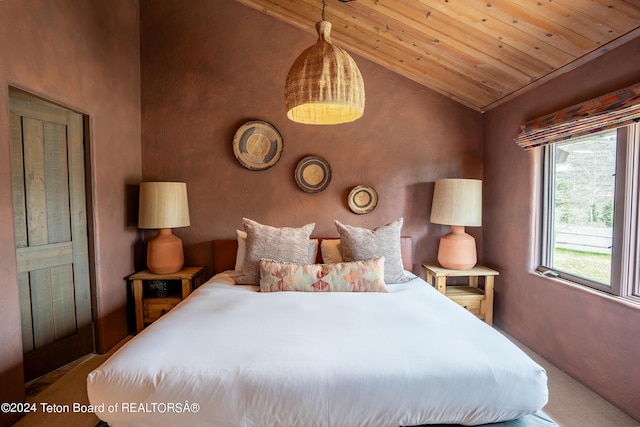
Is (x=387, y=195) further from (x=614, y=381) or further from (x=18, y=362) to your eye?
(x=18, y=362)

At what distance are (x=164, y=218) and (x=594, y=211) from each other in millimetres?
3276

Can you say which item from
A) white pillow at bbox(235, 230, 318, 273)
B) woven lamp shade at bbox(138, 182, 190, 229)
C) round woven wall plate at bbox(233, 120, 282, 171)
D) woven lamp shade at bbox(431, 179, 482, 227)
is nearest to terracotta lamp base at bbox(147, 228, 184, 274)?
woven lamp shade at bbox(138, 182, 190, 229)

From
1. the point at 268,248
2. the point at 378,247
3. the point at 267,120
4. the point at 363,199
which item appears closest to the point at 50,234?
the point at 268,248

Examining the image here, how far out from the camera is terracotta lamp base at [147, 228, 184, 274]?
2814 mm

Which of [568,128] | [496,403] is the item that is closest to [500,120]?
[568,128]

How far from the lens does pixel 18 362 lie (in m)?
1.81

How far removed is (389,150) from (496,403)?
93.9 inches

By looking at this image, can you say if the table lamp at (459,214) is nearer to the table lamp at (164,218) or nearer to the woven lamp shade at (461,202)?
the woven lamp shade at (461,202)

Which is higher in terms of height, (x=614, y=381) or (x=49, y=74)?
(x=49, y=74)

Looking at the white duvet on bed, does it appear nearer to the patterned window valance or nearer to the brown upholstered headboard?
the patterned window valance

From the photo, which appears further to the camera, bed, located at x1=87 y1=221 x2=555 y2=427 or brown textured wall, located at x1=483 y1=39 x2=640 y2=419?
brown textured wall, located at x1=483 y1=39 x2=640 y2=419

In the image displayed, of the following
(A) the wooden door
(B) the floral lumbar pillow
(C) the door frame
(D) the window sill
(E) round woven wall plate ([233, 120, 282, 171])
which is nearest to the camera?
(D) the window sill

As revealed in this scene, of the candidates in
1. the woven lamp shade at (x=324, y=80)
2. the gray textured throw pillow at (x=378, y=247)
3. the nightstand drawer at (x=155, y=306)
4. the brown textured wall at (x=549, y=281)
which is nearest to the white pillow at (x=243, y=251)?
the gray textured throw pillow at (x=378, y=247)

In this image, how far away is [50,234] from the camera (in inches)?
89.3
